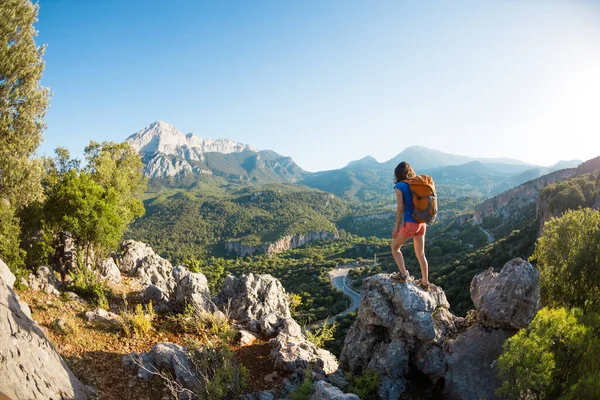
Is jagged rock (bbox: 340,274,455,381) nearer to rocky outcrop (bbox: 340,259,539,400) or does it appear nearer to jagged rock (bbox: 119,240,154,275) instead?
rocky outcrop (bbox: 340,259,539,400)

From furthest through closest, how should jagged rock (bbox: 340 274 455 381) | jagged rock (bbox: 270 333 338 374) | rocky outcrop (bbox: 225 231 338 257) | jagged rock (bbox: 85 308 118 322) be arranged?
rocky outcrop (bbox: 225 231 338 257)
jagged rock (bbox: 85 308 118 322)
jagged rock (bbox: 270 333 338 374)
jagged rock (bbox: 340 274 455 381)

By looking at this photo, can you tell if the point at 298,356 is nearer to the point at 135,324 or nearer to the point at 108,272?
the point at 135,324

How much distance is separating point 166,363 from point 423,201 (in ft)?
24.9

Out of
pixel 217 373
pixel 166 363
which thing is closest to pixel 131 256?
pixel 166 363

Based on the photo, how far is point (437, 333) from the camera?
814cm

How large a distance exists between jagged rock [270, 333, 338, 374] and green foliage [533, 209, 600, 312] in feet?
24.5

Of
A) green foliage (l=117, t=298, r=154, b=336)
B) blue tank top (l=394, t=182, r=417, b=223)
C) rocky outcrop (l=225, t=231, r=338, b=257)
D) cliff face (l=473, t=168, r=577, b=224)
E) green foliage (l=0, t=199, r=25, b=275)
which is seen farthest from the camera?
rocky outcrop (l=225, t=231, r=338, b=257)

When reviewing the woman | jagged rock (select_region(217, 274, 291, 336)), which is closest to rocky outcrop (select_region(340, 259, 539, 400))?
the woman

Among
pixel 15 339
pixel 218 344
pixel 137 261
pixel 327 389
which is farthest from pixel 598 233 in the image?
pixel 137 261

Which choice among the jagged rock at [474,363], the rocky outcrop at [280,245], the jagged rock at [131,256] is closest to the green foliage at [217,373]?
the jagged rock at [474,363]

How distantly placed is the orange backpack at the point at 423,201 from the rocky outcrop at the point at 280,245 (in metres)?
143

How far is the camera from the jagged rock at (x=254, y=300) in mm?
11805

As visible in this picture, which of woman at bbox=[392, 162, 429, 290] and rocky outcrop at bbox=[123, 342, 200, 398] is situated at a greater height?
woman at bbox=[392, 162, 429, 290]

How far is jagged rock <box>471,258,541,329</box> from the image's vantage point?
7.51 metres
